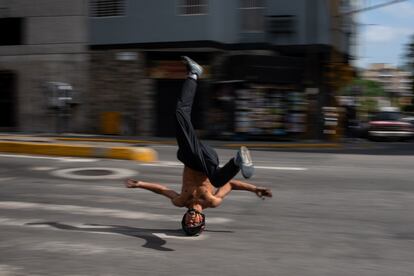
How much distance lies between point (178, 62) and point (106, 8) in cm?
337

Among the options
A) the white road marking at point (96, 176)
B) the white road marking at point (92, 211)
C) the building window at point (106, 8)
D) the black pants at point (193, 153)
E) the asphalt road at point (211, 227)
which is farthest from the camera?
the building window at point (106, 8)

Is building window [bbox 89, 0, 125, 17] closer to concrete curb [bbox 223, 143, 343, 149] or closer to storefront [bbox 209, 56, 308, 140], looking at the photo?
storefront [bbox 209, 56, 308, 140]

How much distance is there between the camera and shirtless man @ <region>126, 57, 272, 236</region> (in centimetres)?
578

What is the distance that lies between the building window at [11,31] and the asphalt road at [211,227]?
42.5ft

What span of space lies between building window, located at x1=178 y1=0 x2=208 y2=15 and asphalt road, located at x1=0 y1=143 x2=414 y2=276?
1062 cm

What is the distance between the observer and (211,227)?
6531 mm

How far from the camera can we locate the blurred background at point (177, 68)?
2012cm

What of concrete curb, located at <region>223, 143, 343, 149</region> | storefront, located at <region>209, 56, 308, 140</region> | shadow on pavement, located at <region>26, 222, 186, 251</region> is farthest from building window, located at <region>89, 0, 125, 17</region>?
shadow on pavement, located at <region>26, 222, 186, 251</region>

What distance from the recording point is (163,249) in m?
5.66

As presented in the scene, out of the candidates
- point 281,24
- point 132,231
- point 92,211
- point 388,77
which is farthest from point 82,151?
point 388,77

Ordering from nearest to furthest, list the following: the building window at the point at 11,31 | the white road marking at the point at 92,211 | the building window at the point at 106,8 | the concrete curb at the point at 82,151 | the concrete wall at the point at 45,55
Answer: the white road marking at the point at 92,211 → the concrete curb at the point at 82,151 → the building window at the point at 106,8 → the concrete wall at the point at 45,55 → the building window at the point at 11,31

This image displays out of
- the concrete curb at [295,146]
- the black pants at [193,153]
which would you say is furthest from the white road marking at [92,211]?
the concrete curb at [295,146]

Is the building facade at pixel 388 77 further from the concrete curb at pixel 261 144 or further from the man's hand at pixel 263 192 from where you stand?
the man's hand at pixel 263 192

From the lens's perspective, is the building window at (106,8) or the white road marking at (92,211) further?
the building window at (106,8)
